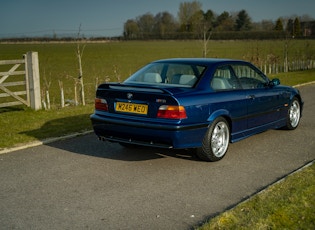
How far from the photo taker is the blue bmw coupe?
232 inches

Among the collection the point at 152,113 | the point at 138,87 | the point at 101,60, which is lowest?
the point at 152,113

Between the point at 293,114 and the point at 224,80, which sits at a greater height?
the point at 224,80

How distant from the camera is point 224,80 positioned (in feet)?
22.4

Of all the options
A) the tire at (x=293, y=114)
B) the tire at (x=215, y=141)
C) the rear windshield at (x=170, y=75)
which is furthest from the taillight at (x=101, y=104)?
the tire at (x=293, y=114)

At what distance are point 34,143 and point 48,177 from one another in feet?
7.06

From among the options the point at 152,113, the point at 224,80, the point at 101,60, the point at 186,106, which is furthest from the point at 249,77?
the point at 101,60

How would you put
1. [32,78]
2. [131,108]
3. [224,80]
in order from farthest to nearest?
[32,78] → [224,80] → [131,108]

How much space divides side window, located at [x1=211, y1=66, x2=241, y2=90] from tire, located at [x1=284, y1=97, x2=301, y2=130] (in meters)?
2.18

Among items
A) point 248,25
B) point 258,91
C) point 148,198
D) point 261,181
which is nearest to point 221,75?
point 258,91

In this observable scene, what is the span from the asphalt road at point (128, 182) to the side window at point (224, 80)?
1145 millimetres

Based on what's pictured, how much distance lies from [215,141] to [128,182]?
170cm

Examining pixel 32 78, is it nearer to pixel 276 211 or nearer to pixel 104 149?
pixel 104 149

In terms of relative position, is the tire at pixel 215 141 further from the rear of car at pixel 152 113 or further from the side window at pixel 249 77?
the side window at pixel 249 77

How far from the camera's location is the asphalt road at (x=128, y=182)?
4.34m
